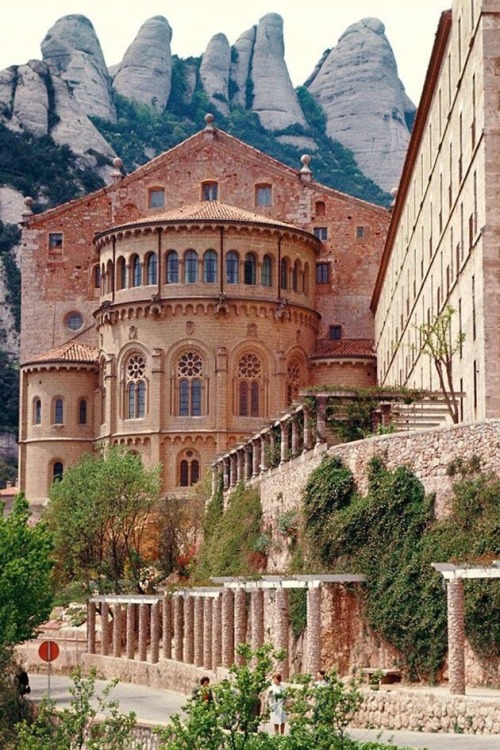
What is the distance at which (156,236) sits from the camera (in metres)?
79.7

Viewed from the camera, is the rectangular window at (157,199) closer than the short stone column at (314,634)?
No

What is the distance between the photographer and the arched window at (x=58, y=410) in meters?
84.9

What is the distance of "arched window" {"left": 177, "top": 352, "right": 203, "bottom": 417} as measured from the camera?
260 feet

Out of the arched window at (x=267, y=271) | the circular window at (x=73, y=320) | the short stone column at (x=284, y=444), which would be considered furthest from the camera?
the circular window at (x=73, y=320)

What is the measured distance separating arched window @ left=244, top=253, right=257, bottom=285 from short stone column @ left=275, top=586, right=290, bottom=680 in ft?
135

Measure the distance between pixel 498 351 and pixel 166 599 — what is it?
16.3 metres

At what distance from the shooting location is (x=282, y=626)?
3884cm

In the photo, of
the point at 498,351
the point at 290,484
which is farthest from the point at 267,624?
the point at 498,351

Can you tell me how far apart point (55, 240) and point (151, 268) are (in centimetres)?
1296

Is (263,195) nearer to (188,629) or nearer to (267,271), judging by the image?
(267,271)

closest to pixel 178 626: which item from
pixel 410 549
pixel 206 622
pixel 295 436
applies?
pixel 206 622

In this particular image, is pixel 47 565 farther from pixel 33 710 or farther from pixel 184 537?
pixel 184 537

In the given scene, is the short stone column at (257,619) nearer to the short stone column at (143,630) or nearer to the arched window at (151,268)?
the short stone column at (143,630)

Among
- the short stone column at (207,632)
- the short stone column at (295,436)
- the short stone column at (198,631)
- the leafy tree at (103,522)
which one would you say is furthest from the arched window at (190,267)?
the short stone column at (207,632)
